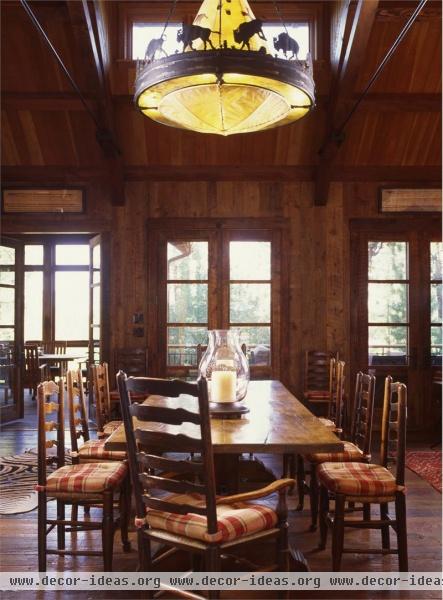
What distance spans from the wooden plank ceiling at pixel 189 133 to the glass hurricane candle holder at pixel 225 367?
10.8 feet

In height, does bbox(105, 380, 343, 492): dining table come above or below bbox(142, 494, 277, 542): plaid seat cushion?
above

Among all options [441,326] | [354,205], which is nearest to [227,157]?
[354,205]

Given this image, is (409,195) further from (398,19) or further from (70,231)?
(70,231)

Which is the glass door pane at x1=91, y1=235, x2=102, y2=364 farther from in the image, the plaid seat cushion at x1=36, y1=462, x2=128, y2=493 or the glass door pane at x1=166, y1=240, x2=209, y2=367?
the plaid seat cushion at x1=36, y1=462, x2=128, y2=493

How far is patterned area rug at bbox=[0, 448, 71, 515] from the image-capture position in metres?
4.09

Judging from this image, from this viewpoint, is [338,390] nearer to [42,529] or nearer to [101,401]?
[101,401]

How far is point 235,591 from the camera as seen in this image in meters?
2.69

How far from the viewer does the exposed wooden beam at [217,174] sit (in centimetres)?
672

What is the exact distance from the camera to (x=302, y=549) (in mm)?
3338

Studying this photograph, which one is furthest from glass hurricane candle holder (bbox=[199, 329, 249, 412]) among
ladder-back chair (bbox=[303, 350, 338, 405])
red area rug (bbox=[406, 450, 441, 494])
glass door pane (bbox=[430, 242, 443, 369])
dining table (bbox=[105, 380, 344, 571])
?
glass door pane (bbox=[430, 242, 443, 369])

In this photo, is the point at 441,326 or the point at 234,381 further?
the point at 441,326

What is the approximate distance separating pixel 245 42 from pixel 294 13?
376 cm

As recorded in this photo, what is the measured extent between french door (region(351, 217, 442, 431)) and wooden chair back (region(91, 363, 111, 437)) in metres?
3.45

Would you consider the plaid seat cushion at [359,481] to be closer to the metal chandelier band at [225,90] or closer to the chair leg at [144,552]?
the chair leg at [144,552]
